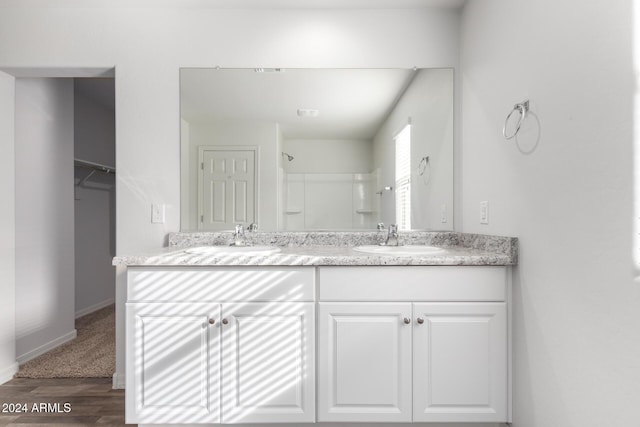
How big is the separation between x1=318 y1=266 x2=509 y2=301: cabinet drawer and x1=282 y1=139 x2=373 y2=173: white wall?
2.62 feet

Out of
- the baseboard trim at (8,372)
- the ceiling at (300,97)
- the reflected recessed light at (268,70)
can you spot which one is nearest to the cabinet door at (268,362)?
the ceiling at (300,97)

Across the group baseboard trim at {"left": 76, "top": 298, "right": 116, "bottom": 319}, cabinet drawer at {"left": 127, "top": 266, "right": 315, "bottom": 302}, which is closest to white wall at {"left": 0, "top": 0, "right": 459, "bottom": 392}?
cabinet drawer at {"left": 127, "top": 266, "right": 315, "bottom": 302}

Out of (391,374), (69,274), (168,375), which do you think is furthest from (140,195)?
(391,374)

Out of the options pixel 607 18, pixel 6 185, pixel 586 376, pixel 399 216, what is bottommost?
pixel 586 376

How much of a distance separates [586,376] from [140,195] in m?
2.23

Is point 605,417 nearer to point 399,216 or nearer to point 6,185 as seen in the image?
point 399,216

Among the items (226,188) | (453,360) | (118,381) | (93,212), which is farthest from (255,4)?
(93,212)

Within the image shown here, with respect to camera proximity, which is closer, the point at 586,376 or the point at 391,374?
the point at 586,376

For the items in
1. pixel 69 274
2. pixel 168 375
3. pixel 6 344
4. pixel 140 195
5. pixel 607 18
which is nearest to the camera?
pixel 607 18

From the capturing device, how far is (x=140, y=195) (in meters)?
2.12

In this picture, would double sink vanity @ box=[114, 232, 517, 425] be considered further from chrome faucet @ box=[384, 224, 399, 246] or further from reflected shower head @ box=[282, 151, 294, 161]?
reflected shower head @ box=[282, 151, 294, 161]

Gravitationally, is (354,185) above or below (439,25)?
below

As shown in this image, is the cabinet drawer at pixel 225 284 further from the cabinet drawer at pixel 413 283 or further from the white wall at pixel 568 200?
the white wall at pixel 568 200

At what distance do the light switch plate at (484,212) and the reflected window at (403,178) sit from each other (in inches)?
16.6
